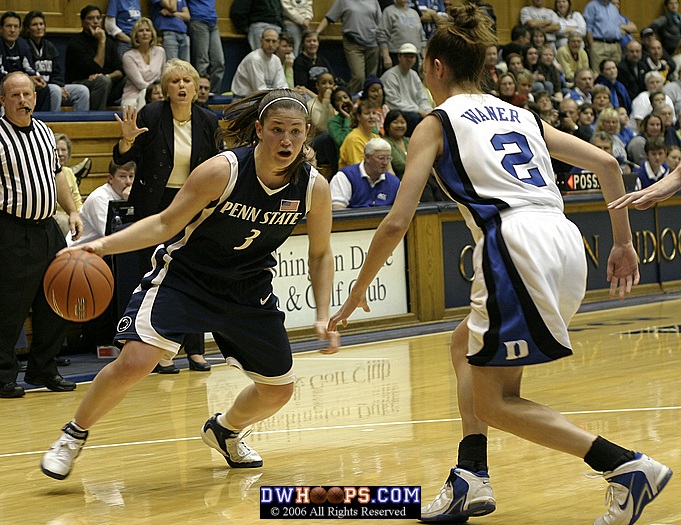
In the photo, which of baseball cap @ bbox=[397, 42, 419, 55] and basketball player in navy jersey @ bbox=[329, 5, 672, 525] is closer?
basketball player in navy jersey @ bbox=[329, 5, 672, 525]

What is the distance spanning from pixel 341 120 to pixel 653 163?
145 inches

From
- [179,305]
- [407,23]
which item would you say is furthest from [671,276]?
[179,305]

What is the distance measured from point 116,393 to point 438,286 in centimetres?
634

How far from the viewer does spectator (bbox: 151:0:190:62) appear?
41.9 ft

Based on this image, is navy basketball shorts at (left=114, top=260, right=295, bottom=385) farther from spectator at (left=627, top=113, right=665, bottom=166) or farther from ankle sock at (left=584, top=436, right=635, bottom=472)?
spectator at (left=627, top=113, right=665, bottom=166)

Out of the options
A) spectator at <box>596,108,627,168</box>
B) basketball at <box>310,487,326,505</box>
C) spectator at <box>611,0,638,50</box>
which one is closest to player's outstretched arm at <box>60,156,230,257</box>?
basketball at <box>310,487,326,505</box>

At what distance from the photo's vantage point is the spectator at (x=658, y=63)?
17.4 m

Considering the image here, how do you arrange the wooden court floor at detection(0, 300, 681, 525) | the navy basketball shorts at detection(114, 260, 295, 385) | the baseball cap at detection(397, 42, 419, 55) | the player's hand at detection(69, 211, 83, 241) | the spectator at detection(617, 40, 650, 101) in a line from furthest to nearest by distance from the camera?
the spectator at detection(617, 40, 650, 101), the baseball cap at detection(397, 42, 419, 55), the player's hand at detection(69, 211, 83, 241), the navy basketball shorts at detection(114, 260, 295, 385), the wooden court floor at detection(0, 300, 681, 525)

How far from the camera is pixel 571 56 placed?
54.6 feet

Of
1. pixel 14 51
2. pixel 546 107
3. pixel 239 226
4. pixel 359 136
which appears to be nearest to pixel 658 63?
pixel 546 107

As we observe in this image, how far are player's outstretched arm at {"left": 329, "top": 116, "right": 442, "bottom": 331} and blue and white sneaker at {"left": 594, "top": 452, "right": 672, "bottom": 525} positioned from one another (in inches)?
39.7

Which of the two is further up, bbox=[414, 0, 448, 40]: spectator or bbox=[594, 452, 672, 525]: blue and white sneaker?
bbox=[414, 0, 448, 40]: spectator

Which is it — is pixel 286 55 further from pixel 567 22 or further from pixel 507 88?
pixel 567 22

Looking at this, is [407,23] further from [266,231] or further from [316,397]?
[266,231]
